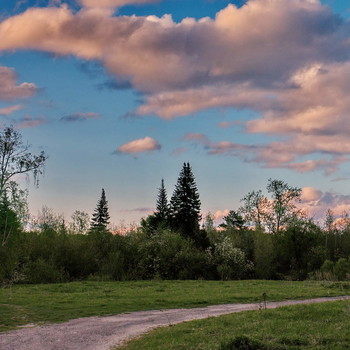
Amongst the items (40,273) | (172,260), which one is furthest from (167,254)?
(40,273)

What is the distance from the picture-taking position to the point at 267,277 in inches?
2078

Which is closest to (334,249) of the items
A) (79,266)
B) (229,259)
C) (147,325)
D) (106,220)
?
(229,259)

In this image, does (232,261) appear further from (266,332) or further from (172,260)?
(266,332)

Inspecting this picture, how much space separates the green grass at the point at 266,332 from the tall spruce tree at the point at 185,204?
55.0 meters

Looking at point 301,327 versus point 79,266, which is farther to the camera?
point 79,266

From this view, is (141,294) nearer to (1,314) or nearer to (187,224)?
(1,314)

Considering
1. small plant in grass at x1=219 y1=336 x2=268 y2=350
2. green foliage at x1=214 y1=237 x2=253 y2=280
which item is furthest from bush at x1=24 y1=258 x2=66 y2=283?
small plant in grass at x1=219 y1=336 x2=268 y2=350

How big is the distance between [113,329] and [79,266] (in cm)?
3077

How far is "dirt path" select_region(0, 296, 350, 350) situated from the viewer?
14834 mm

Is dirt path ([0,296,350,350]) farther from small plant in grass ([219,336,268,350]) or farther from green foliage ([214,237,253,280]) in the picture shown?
green foliage ([214,237,253,280])

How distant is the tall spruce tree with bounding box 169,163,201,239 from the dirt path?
51.7m

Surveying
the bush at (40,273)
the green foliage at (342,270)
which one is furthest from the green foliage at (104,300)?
the green foliage at (342,270)

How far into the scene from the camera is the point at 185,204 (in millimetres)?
77188

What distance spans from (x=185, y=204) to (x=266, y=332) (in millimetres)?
62736
